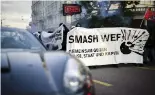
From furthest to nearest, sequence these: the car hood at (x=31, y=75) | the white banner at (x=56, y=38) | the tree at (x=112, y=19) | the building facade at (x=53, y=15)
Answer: the building facade at (x=53, y=15) < the tree at (x=112, y=19) < the white banner at (x=56, y=38) < the car hood at (x=31, y=75)

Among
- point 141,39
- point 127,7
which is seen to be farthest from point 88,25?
point 141,39

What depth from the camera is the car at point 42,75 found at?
2594 millimetres

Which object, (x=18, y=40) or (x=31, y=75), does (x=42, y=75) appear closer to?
(x=31, y=75)

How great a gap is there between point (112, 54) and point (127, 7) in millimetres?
21164

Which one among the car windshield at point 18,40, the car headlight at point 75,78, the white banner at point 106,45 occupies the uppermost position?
the car windshield at point 18,40

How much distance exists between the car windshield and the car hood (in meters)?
0.92

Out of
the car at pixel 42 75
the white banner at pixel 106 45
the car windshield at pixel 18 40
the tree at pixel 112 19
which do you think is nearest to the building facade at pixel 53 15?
the tree at pixel 112 19

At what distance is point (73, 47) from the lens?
12.2m

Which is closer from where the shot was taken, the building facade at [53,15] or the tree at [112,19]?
the tree at [112,19]

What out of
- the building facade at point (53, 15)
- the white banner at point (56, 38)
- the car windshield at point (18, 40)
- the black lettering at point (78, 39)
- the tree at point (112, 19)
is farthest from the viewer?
the building facade at point (53, 15)

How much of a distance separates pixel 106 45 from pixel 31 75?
10351 mm

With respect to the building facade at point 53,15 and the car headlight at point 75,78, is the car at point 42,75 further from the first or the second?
the building facade at point 53,15

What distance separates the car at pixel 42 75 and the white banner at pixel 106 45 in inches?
357

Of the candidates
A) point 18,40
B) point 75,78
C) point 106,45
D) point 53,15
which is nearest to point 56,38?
point 106,45
